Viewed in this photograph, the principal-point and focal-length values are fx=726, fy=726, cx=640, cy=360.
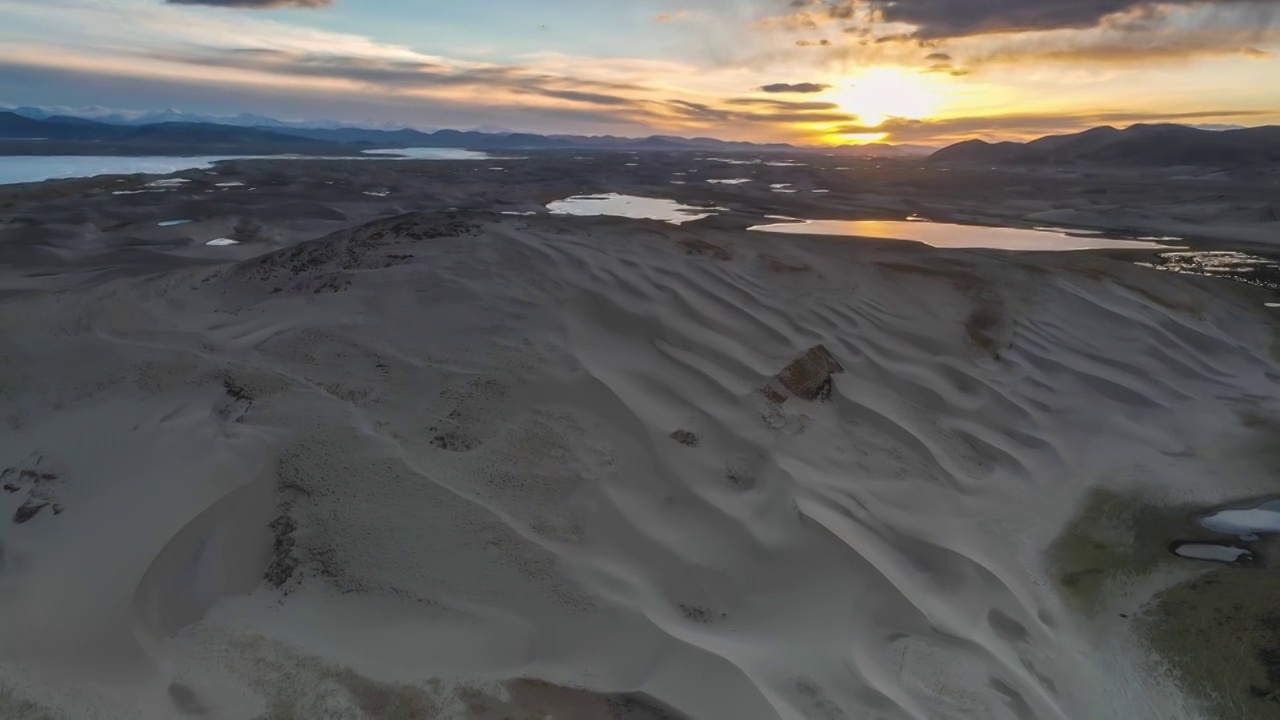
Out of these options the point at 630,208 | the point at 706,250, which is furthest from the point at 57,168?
the point at 706,250

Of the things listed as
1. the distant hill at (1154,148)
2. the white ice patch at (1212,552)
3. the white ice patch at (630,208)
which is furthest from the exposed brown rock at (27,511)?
the distant hill at (1154,148)

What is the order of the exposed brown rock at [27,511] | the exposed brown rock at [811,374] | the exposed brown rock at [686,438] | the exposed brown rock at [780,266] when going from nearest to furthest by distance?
the exposed brown rock at [27,511] → the exposed brown rock at [686,438] → the exposed brown rock at [811,374] → the exposed brown rock at [780,266]

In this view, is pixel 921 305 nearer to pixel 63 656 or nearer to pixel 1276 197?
pixel 63 656

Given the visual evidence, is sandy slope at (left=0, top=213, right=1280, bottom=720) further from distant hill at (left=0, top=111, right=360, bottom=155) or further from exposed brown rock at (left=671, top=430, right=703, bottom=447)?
distant hill at (left=0, top=111, right=360, bottom=155)

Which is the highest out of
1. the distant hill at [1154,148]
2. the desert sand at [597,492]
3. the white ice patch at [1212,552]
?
the distant hill at [1154,148]

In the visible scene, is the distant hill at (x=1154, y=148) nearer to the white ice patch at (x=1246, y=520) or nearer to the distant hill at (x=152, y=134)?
Result: the white ice patch at (x=1246, y=520)

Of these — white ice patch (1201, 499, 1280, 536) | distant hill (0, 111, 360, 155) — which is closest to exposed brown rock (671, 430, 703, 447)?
white ice patch (1201, 499, 1280, 536)
